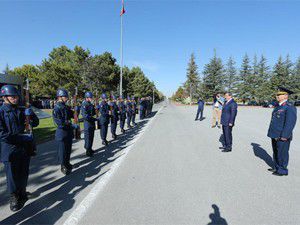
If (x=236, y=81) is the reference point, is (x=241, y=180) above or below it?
below

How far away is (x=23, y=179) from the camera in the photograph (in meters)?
3.29

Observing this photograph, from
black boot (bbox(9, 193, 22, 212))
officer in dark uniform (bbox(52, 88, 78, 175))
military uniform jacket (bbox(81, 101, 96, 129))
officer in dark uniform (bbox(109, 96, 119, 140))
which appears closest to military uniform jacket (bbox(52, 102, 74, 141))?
officer in dark uniform (bbox(52, 88, 78, 175))

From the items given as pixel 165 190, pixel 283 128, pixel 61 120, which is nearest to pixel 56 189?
pixel 61 120

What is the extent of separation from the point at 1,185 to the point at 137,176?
2.66 m

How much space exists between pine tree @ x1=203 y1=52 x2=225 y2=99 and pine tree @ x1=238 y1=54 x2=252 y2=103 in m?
5.67

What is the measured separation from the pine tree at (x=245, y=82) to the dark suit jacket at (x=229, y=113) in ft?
190

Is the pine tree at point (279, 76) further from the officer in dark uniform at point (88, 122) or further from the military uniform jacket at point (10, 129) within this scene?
the military uniform jacket at point (10, 129)

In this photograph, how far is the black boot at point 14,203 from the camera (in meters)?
3.05

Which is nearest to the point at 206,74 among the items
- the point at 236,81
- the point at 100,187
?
the point at 236,81

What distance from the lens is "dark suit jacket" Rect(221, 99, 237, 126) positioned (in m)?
6.23

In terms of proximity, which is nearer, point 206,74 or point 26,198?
point 26,198

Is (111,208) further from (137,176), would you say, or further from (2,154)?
(2,154)

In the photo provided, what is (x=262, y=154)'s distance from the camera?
6148 millimetres

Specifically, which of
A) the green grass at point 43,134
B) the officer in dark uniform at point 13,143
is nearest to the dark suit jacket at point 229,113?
the officer in dark uniform at point 13,143
